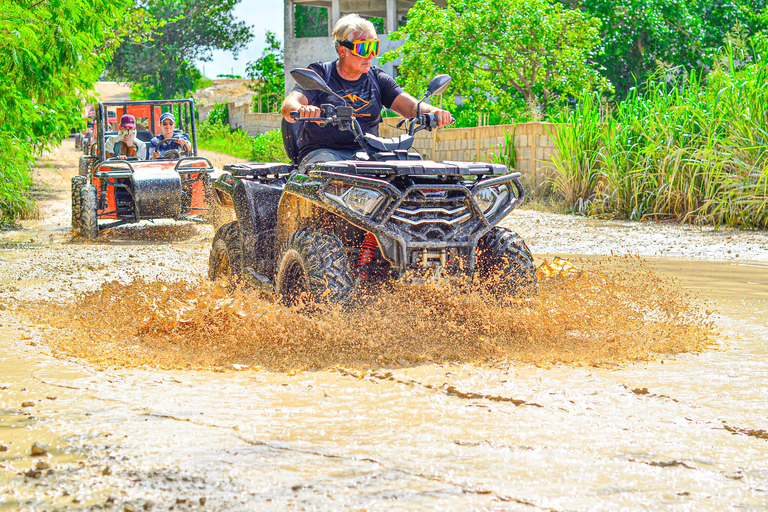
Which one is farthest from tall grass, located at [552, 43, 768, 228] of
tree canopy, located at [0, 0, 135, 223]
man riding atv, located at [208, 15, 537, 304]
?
tree canopy, located at [0, 0, 135, 223]

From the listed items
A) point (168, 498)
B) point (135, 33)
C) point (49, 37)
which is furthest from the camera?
point (135, 33)

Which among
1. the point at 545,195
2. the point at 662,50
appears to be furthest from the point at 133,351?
the point at 662,50

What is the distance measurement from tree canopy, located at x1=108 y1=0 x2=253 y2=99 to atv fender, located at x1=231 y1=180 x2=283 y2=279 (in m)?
39.5

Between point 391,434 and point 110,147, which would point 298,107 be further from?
point 110,147

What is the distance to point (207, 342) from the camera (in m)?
Answer: 4.73

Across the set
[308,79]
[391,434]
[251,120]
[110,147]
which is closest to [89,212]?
[110,147]

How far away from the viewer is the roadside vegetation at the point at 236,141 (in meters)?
26.8

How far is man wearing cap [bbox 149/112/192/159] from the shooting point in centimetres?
1228

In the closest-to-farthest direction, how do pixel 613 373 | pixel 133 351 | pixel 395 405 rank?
pixel 395 405 → pixel 613 373 → pixel 133 351

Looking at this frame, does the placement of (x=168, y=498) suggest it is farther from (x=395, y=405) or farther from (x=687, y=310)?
(x=687, y=310)

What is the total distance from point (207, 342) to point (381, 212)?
3.93 feet

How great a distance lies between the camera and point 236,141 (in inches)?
1280

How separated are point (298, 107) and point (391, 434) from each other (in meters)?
2.36

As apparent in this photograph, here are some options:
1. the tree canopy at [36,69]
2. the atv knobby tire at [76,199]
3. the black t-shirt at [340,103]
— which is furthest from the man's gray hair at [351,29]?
the atv knobby tire at [76,199]
